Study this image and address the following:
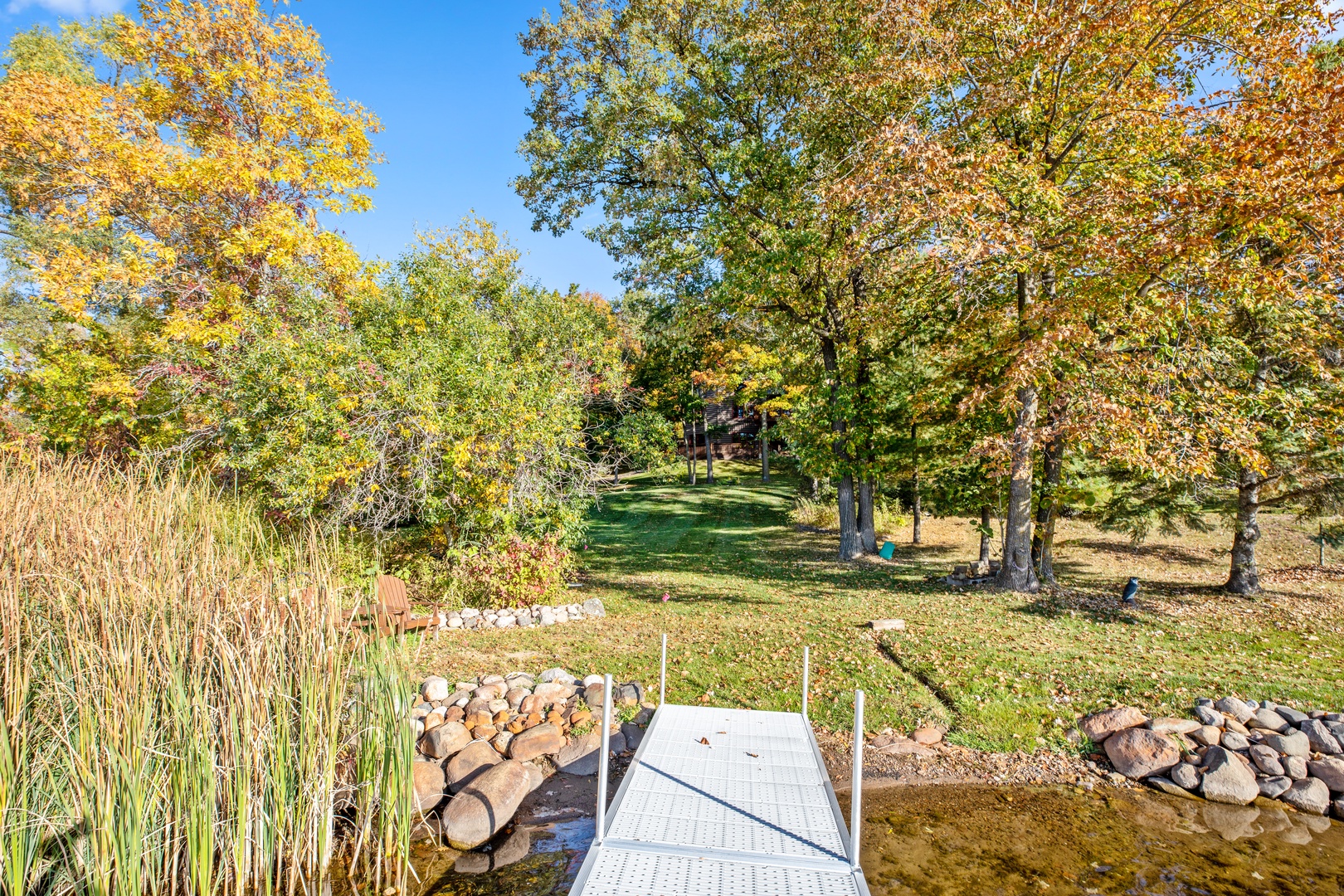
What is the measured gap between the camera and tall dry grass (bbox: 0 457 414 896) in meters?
3.61

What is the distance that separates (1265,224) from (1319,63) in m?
4.39

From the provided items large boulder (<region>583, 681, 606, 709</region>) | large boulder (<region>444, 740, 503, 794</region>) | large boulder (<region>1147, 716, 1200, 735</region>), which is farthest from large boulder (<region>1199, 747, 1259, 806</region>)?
large boulder (<region>444, 740, 503, 794</region>)

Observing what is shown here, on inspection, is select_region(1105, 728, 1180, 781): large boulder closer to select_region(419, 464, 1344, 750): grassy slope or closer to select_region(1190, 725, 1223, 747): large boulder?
select_region(1190, 725, 1223, 747): large boulder

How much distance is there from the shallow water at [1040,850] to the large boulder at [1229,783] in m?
0.09

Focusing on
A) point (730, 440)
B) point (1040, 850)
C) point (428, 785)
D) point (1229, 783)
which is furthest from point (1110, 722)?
point (730, 440)

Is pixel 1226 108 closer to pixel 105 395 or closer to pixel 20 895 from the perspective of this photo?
pixel 20 895

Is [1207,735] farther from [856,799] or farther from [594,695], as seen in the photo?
[594,695]

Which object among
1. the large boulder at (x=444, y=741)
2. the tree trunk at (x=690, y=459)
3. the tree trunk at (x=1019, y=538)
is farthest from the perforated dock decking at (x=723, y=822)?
the tree trunk at (x=690, y=459)

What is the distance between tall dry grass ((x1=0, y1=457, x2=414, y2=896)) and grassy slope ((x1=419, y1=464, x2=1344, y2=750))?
3.36 metres

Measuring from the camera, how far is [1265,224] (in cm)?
824

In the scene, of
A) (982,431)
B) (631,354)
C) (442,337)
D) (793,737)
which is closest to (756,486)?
(631,354)

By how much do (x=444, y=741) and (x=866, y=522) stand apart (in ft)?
40.7

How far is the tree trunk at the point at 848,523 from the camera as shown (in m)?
15.5

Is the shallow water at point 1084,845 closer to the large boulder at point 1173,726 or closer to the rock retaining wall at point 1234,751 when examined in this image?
the rock retaining wall at point 1234,751
